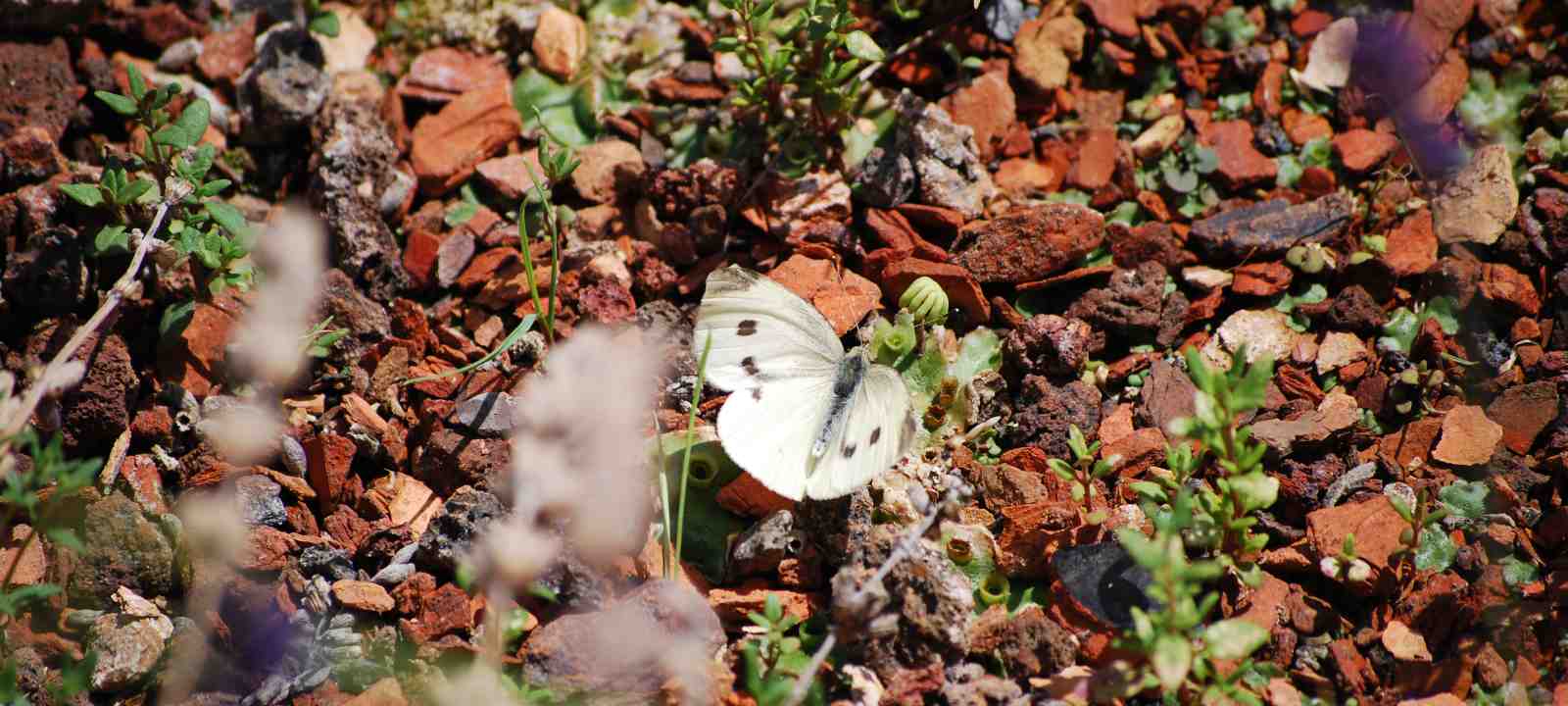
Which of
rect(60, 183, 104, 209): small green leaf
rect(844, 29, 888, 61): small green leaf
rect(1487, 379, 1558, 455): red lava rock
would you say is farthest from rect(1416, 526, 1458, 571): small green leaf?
rect(60, 183, 104, 209): small green leaf

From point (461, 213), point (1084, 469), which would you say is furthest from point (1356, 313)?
point (461, 213)

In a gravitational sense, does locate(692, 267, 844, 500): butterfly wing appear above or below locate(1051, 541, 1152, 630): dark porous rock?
above

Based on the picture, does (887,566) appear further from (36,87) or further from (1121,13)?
(36,87)

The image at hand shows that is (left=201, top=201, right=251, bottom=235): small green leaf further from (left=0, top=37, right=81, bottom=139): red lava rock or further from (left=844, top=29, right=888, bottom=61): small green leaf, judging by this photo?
(left=844, top=29, right=888, bottom=61): small green leaf

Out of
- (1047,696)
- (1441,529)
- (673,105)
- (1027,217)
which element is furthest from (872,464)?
(673,105)

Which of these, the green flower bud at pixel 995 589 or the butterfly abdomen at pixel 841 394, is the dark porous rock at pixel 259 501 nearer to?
the butterfly abdomen at pixel 841 394

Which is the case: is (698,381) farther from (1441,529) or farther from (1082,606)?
(1441,529)

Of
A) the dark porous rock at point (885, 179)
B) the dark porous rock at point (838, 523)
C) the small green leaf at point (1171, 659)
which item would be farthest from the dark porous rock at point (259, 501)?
the small green leaf at point (1171, 659)
